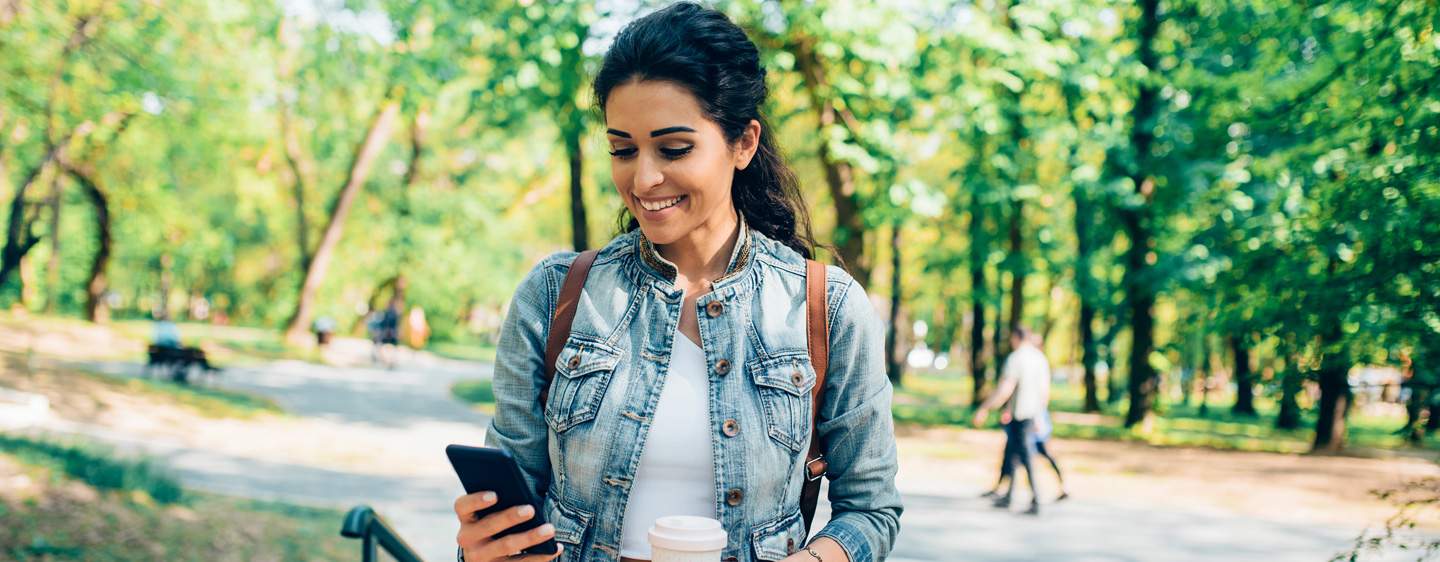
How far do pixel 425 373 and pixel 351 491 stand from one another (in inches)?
556

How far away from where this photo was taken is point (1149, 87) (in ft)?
41.6

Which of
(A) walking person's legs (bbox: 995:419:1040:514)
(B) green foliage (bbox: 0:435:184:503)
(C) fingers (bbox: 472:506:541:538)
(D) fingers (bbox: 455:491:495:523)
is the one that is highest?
(D) fingers (bbox: 455:491:495:523)

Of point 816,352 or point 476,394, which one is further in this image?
point 476,394

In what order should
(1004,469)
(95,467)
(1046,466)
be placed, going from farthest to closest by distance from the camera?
(1046,466) → (1004,469) → (95,467)

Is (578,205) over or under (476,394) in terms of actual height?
over

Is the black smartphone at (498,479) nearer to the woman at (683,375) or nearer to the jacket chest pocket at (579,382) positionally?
the woman at (683,375)

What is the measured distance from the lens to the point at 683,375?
1.70 metres

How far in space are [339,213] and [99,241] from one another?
6.30 m

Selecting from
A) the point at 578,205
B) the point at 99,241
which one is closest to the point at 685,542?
the point at 578,205

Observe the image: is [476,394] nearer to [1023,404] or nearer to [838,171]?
[838,171]

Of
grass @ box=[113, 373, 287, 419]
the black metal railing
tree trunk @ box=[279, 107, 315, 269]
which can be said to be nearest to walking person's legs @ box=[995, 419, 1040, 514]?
the black metal railing

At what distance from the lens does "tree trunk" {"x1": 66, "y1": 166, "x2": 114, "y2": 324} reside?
20359mm

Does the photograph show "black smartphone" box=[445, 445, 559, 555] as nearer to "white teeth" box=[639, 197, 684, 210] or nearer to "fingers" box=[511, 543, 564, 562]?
"fingers" box=[511, 543, 564, 562]

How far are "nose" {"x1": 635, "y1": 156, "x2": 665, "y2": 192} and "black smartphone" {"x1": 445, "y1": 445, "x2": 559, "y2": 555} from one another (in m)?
0.54
